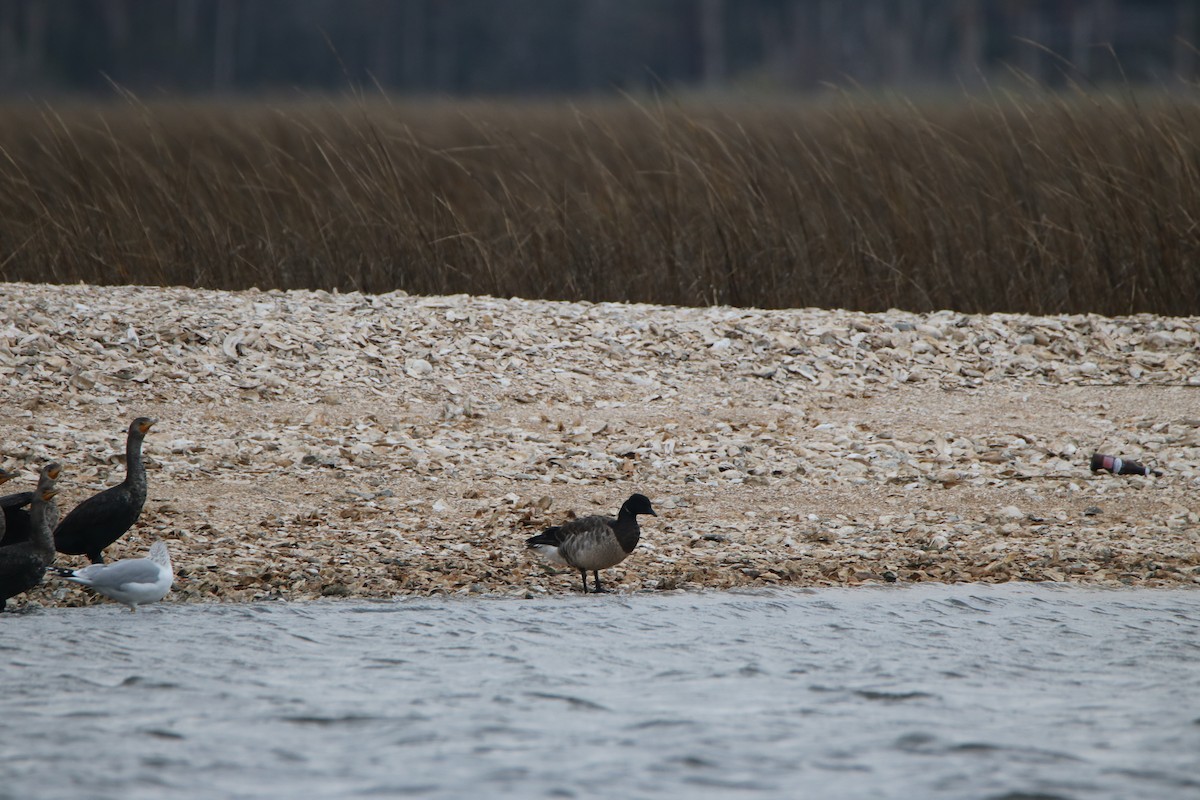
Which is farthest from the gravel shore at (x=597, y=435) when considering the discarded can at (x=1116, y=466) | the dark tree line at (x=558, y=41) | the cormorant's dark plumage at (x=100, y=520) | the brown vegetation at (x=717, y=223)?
the dark tree line at (x=558, y=41)

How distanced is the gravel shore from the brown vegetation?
31.5 inches

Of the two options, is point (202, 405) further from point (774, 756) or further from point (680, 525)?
point (774, 756)

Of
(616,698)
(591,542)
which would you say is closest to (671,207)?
(591,542)

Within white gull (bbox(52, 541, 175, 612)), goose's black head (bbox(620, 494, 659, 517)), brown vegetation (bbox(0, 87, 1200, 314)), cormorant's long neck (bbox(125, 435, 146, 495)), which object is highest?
brown vegetation (bbox(0, 87, 1200, 314))

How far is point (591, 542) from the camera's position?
5.86 meters

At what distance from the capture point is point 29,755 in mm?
4246

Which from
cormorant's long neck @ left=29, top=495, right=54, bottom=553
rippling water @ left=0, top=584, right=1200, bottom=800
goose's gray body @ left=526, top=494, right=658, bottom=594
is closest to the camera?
rippling water @ left=0, top=584, right=1200, bottom=800

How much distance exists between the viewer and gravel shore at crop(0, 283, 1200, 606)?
254 inches

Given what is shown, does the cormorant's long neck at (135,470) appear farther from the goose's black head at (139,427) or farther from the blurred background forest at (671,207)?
the blurred background forest at (671,207)

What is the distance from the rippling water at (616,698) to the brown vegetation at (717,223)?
500cm

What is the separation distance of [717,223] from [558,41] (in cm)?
3298

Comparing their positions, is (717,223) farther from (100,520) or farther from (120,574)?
(120,574)

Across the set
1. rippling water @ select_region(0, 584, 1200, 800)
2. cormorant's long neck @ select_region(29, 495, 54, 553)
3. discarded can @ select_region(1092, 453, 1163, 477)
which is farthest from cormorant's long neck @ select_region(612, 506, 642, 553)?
discarded can @ select_region(1092, 453, 1163, 477)

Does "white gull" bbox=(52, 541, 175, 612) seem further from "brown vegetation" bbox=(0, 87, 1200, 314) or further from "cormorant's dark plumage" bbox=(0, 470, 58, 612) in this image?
"brown vegetation" bbox=(0, 87, 1200, 314)
